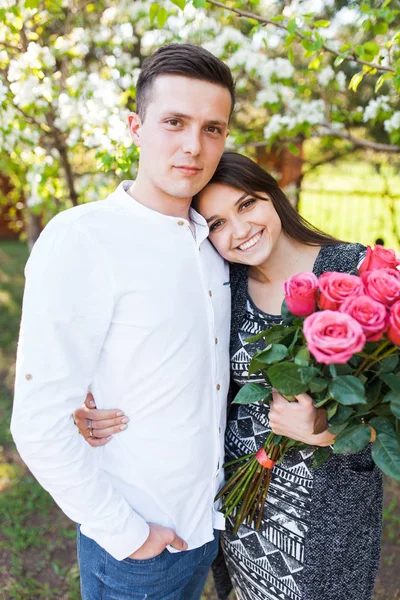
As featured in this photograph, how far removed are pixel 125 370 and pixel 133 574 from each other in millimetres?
659

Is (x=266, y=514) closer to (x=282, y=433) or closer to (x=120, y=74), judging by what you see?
(x=282, y=433)

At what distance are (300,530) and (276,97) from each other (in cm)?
261

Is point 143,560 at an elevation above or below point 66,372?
below

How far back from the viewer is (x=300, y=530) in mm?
1846

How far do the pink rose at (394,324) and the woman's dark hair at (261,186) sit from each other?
90cm

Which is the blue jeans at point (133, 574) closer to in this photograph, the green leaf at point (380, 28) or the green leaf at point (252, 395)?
the green leaf at point (252, 395)

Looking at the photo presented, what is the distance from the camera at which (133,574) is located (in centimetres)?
174

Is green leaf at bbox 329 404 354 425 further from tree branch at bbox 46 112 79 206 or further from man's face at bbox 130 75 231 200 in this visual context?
tree branch at bbox 46 112 79 206

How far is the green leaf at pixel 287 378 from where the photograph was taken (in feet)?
4.62

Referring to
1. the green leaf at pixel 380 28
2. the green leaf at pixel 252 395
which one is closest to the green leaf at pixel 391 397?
the green leaf at pixel 252 395

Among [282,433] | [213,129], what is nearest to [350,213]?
[213,129]

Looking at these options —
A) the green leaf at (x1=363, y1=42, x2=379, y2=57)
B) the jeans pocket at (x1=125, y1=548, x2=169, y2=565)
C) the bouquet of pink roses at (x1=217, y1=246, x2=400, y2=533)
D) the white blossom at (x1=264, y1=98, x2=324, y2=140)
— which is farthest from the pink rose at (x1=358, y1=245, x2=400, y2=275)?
the white blossom at (x1=264, y1=98, x2=324, y2=140)

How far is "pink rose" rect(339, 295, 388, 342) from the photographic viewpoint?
1.27 m

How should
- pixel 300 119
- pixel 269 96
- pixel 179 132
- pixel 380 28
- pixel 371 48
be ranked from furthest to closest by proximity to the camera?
pixel 269 96 → pixel 300 119 → pixel 380 28 → pixel 371 48 → pixel 179 132
